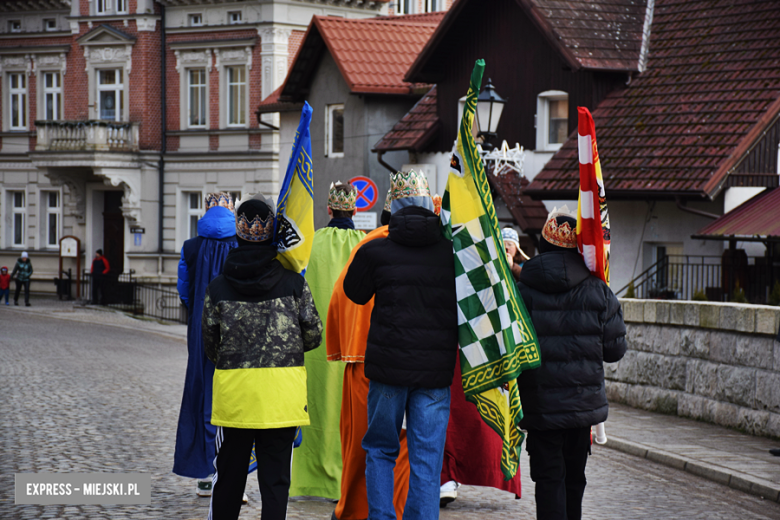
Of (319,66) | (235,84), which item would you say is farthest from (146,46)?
(319,66)

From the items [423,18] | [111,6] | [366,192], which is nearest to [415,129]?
[366,192]

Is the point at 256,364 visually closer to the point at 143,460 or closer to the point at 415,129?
the point at 143,460

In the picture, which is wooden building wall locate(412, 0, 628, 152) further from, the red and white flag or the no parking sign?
the red and white flag

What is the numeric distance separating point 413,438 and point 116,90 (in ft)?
110

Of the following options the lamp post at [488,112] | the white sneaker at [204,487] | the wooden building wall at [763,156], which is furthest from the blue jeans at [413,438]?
the wooden building wall at [763,156]

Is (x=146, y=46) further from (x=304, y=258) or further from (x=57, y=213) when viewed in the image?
(x=304, y=258)

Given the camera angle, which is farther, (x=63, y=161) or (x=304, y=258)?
(x=63, y=161)

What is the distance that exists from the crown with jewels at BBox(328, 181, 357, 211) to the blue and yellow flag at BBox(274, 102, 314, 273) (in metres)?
1.44

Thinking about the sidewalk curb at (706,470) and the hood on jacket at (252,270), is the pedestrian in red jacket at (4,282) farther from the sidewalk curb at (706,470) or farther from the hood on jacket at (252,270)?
the hood on jacket at (252,270)

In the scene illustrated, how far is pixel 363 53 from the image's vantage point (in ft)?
93.4

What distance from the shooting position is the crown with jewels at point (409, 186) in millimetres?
5801

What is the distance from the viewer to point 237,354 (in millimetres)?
5535

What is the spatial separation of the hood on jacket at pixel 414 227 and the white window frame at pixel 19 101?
36996 mm

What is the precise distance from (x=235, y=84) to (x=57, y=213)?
9.04 metres
